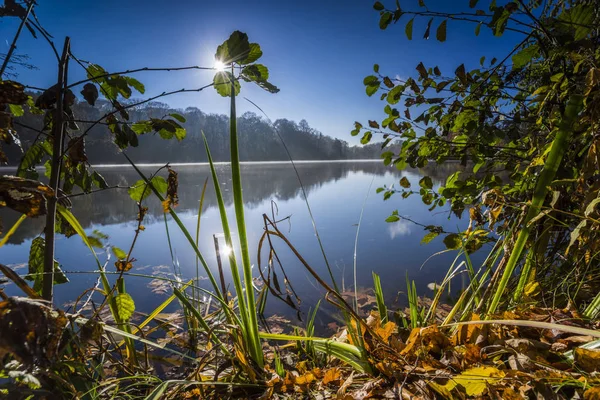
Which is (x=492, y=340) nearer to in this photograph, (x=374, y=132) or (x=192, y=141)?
(x=374, y=132)

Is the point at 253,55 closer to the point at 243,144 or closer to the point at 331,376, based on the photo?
the point at 331,376

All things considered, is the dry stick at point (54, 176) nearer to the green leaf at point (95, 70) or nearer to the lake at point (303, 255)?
the green leaf at point (95, 70)

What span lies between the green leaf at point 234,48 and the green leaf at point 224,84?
0.06 metres

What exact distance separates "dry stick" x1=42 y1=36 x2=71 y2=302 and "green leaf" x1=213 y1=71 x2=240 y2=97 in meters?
0.37

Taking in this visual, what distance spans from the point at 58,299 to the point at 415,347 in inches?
129

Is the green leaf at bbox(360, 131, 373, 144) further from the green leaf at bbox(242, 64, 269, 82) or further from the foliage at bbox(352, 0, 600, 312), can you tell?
the green leaf at bbox(242, 64, 269, 82)

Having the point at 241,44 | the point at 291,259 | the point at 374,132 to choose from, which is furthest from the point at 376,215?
the point at 241,44

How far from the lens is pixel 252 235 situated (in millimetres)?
5094

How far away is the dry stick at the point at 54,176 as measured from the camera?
65cm

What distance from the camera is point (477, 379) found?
1.81 feet

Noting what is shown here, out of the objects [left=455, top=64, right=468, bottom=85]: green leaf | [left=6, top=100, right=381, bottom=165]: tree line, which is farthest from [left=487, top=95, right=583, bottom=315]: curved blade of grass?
[left=6, top=100, right=381, bottom=165]: tree line

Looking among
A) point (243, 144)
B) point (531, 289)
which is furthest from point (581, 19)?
point (243, 144)

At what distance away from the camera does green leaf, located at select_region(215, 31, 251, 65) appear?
69cm

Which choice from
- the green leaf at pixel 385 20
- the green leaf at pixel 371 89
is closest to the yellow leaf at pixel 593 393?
the green leaf at pixel 385 20
